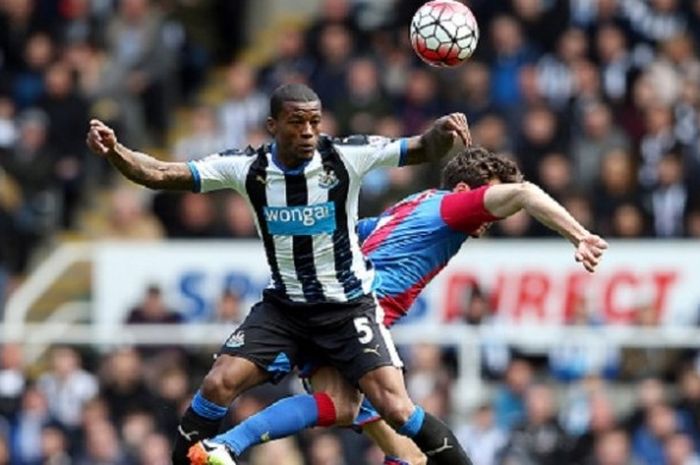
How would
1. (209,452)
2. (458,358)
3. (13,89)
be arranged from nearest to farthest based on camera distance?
(209,452) < (458,358) < (13,89)

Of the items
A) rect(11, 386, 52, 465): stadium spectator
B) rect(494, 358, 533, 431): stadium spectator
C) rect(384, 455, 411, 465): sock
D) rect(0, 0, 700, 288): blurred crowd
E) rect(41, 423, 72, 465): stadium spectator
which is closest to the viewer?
rect(384, 455, 411, 465): sock

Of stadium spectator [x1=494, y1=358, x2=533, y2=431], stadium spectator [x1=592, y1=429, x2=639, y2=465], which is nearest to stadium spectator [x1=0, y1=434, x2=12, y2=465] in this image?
stadium spectator [x1=494, y1=358, x2=533, y2=431]

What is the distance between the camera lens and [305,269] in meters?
12.8

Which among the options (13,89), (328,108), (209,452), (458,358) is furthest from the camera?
(13,89)

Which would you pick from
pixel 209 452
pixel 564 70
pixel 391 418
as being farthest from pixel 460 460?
pixel 564 70

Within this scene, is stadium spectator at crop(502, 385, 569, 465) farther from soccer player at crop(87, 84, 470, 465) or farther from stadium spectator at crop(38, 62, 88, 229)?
stadium spectator at crop(38, 62, 88, 229)

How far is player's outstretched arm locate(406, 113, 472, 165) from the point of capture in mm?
12500

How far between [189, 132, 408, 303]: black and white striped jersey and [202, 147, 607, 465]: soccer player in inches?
19.2

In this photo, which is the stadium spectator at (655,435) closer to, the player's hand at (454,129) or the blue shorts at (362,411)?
the blue shorts at (362,411)

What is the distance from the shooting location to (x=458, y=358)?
62.1 ft

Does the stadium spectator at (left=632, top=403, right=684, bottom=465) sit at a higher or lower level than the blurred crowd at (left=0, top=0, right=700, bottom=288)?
lower

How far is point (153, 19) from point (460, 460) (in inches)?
445

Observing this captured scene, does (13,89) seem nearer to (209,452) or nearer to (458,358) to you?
(458,358)

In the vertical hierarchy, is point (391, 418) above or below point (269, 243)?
below
